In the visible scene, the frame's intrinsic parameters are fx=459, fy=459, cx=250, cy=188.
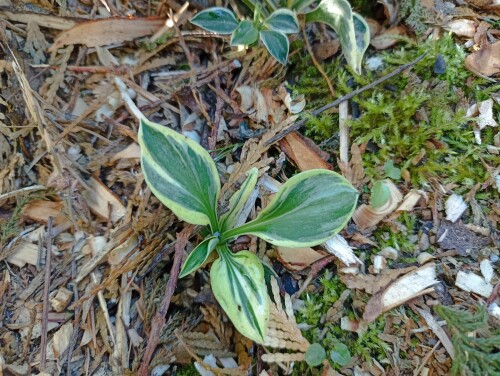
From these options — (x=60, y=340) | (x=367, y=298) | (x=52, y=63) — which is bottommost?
(x=60, y=340)

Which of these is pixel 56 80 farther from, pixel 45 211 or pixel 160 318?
pixel 160 318

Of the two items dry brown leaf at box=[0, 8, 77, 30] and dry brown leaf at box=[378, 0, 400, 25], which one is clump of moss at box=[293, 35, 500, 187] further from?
dry brown leaf at box=[0, 8, 77, 30]

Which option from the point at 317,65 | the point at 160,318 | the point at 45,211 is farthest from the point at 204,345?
the point at 317,65

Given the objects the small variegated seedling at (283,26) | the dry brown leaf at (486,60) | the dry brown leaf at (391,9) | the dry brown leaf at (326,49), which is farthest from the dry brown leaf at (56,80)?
the dry brown leaf at (486,60)

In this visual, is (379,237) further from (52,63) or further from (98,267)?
(52,63)

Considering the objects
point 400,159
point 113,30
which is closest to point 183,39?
point 113,30

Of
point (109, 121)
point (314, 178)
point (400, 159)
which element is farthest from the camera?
point (109, 121)

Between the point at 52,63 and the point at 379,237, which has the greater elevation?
the point at 52,63

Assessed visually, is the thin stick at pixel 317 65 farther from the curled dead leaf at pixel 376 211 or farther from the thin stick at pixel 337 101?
the curled dead leaf at pixel 376 211
